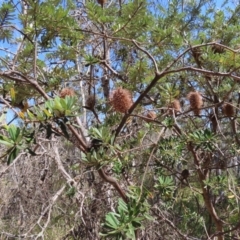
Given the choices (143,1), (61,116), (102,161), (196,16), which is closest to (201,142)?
(102,161)

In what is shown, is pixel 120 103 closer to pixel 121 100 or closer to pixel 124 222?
pixel 121 100

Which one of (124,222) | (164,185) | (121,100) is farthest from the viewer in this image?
(164,185)

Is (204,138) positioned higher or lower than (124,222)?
higher

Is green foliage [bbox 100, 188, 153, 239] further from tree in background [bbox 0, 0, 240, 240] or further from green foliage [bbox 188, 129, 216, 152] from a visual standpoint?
green foliage [bbox 188, 129, 216, 152]

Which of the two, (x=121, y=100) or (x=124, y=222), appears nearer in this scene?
(x=124, y=222)

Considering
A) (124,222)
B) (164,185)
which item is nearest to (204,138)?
(164,185)

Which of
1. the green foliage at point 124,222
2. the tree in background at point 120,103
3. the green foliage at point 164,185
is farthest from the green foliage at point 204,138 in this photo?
the green foliage at point 124,222

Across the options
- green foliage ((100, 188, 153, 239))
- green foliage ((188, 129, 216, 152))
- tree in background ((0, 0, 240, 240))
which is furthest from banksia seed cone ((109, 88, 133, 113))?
green foliage ((100, 188, 153, 239))

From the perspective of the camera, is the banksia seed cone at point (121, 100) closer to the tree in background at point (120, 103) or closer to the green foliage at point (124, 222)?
the tree in background at point (120, 103)

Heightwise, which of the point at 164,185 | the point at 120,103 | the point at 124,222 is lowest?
the point at 124,222

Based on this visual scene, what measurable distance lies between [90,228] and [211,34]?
115 centimetres

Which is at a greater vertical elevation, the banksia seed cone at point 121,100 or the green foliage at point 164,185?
the banksia seed cone at point 121,100

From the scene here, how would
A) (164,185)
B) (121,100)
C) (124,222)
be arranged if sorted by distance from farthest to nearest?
1. (164,185)
2. (121,100)
3. (124,222)

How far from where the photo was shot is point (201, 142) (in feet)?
4.42
